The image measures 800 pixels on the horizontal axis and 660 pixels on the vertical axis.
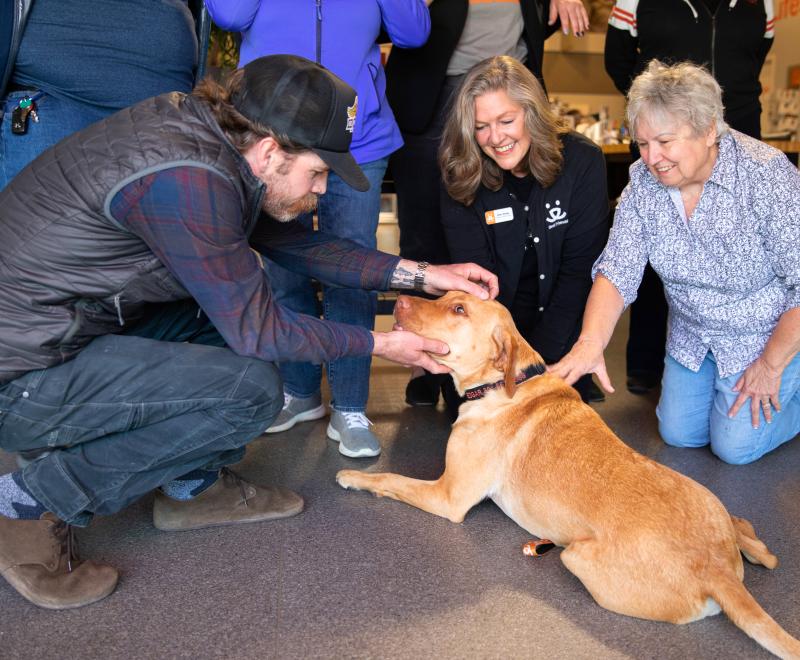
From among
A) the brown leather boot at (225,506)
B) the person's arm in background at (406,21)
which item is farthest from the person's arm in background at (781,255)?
the brown leather boot at (225,506)

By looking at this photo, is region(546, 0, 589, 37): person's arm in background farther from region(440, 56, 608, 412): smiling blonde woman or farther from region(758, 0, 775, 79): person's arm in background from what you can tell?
region(758, 0, 775, 79): person's arm in background

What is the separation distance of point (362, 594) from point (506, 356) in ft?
2.69

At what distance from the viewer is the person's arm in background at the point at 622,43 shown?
141 inches

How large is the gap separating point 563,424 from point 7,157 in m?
1.89

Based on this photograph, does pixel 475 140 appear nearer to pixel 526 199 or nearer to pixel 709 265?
pixel 526 199

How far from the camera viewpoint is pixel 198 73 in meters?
2.80

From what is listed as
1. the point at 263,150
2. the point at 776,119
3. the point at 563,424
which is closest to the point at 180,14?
the point at 263,150

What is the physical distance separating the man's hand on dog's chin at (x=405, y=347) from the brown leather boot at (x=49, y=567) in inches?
35.1

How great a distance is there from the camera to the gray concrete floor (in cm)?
174

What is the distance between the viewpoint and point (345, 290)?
9.27ft

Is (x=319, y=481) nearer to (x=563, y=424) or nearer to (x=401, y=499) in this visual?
(x=401, y=499)

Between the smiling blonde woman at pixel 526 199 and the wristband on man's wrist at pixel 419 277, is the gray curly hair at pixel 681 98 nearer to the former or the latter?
the smiling blonde woman at pixel 526 199

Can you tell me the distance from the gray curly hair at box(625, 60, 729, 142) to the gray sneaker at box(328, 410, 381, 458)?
1403 mm

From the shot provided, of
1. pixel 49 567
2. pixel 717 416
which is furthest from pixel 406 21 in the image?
pixel 49 567
